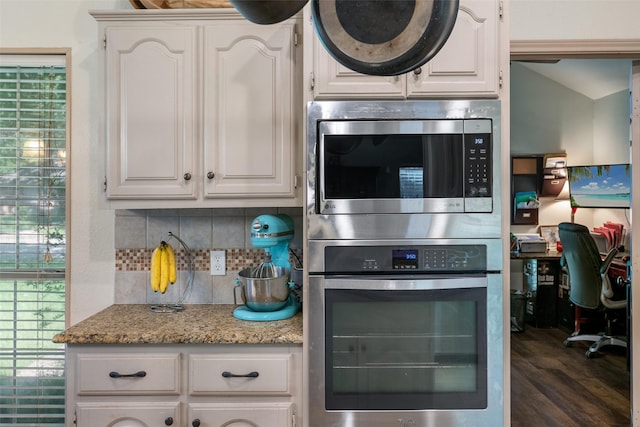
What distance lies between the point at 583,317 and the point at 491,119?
378 cm

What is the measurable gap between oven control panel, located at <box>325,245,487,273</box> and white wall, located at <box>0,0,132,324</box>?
1278 mm

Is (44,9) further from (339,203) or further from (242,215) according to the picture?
(339,203)

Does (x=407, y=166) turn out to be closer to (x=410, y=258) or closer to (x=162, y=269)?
(x=410, y=258)

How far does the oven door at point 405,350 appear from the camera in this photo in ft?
5.32

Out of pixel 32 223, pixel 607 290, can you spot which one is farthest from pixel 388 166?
pixel 607 290

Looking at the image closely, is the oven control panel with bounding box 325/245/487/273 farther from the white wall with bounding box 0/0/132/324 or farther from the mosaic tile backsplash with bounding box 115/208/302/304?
the white wall with bounding box 0/0/132/324

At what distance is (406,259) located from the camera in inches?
64.5

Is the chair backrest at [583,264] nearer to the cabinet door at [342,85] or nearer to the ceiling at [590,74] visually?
the ceiling at [590,74]

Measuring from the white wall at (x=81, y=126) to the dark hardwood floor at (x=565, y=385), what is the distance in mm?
2623

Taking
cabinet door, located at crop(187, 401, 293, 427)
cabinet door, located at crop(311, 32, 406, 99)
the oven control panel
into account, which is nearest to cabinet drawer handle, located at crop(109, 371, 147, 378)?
cabinet door, located at crop(187, 401, 293, 427)

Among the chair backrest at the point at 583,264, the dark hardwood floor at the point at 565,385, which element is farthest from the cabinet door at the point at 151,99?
the chair backrest at the point at 583,264

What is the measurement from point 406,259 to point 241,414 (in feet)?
2.82

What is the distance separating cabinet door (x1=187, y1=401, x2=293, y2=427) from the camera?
65.9 inches

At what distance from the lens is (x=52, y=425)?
2.18m
